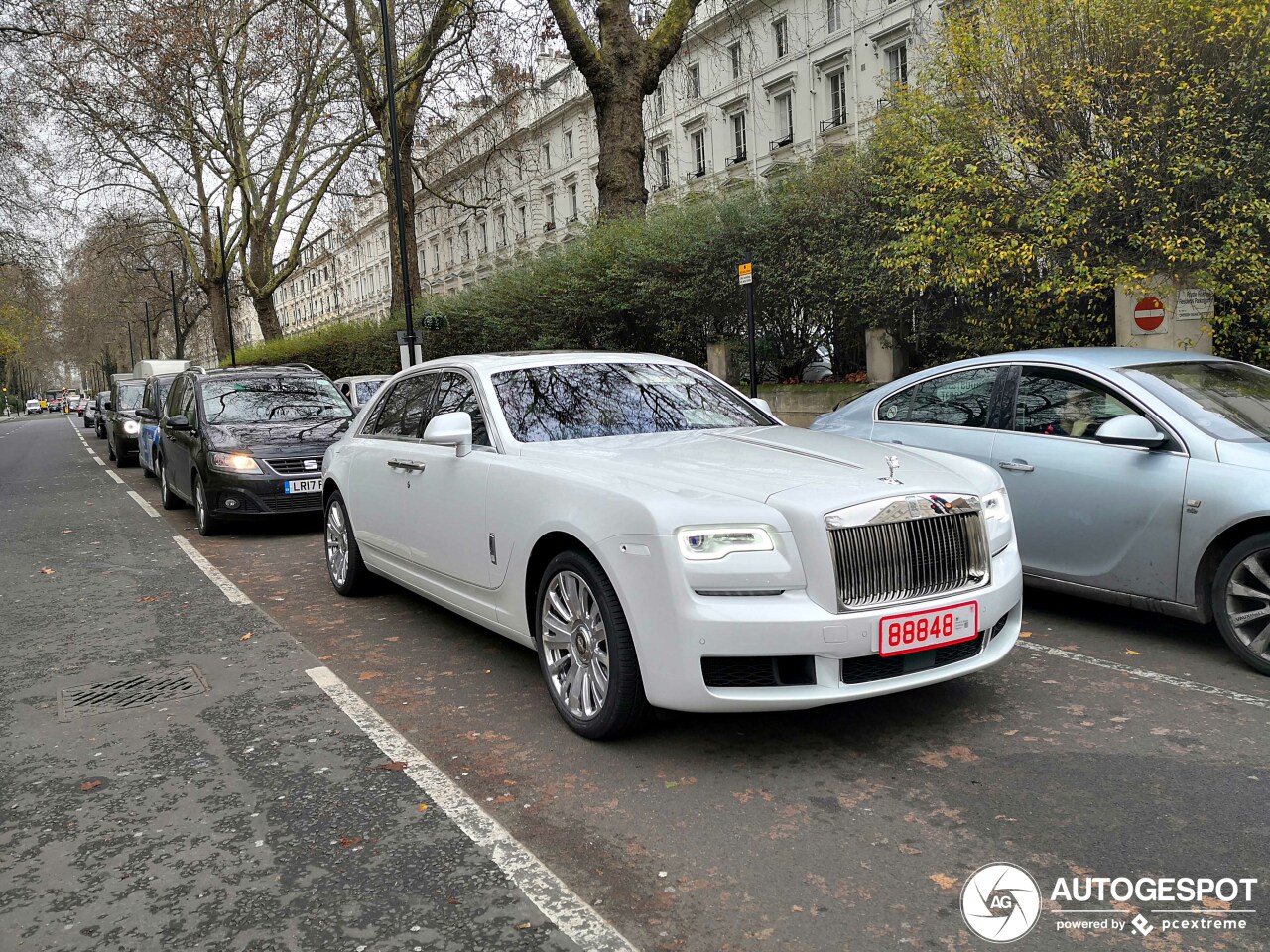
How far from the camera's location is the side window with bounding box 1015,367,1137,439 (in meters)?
5.53

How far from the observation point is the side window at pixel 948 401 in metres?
6.19

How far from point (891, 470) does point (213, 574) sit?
6.20 meters

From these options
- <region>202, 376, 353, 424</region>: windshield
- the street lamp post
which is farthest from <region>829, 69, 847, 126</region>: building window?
<region>202, 376, 353, 424</region>: windshield

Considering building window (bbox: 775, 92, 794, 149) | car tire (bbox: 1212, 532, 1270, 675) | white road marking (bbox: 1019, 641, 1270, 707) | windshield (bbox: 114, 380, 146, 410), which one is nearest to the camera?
white road marking (bbox: 1019, 641, 1270, 707)

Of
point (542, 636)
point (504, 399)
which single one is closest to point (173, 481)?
point (504, 399)

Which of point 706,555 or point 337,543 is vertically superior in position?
point 706,555

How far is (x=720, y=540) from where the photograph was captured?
12.2ft

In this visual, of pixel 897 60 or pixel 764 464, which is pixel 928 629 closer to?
pixel 764 464

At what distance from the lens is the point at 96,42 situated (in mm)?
25328

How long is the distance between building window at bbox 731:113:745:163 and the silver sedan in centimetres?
3524

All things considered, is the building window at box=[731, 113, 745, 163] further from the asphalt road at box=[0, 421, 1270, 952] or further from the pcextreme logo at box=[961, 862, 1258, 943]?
the pcextreme logo at box=[961, 862, 1258, 943]

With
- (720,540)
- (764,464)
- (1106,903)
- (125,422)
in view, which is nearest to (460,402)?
(764,464)

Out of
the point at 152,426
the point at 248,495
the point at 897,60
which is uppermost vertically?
the point at 897,60

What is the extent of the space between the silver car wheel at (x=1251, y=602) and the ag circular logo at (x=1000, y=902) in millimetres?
2446
